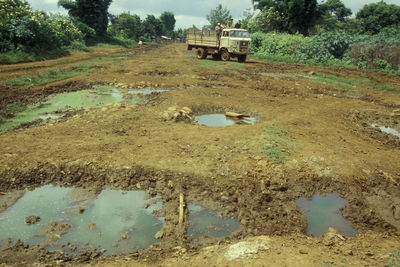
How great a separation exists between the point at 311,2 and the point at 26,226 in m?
35.9

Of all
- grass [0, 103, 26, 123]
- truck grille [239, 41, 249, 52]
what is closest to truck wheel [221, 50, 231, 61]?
truck grille [239, 41, 249, 52]

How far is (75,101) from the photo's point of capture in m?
9.29

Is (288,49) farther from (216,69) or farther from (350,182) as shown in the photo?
(350,182)

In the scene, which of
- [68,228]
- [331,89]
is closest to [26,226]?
[68,228]

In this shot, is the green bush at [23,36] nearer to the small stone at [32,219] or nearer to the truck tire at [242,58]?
the truck tire at [242,58]

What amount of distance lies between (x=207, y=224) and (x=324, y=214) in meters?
1.94

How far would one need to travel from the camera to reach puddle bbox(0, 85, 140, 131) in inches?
304

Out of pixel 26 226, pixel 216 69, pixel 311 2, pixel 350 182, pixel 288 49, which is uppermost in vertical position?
pixel 311 2

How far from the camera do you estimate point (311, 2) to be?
103 ft

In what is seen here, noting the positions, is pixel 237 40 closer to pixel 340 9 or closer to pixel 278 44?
pixel 278 44

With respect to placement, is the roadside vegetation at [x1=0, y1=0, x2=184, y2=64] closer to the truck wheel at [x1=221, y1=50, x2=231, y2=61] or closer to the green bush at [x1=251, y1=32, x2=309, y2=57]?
the truck wheel at [x1=221, y1=50, x2=231, y2=61]

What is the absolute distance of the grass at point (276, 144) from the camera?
547 centimetres

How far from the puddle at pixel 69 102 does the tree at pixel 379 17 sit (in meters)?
46.2

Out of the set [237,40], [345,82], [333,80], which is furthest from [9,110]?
[237,40]
